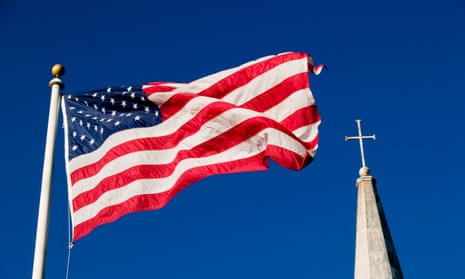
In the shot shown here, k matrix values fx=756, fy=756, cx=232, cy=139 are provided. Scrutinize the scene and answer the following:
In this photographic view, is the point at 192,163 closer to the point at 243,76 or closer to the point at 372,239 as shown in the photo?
the point at 243,76

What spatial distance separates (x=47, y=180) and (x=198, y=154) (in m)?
2.84

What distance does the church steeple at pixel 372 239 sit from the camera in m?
27.9

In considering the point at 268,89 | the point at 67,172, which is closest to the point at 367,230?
the point at 268,89

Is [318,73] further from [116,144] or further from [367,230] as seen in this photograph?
A: [367,230]

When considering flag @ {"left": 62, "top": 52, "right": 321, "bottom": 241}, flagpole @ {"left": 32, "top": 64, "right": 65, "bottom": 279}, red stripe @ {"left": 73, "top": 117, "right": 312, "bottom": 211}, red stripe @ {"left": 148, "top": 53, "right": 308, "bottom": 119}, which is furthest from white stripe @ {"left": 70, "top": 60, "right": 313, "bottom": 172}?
flagpole @ {"left": 32, "top": 64, "right": 65, "bottom": 279}

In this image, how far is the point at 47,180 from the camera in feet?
35.3

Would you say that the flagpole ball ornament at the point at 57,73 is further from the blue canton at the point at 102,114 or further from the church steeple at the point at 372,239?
the church steeple at the point at 372,239

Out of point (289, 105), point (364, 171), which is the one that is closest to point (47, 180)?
point (289, 105)

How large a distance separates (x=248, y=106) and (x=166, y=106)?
1.45 meters

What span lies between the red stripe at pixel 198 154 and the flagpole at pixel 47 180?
992mm

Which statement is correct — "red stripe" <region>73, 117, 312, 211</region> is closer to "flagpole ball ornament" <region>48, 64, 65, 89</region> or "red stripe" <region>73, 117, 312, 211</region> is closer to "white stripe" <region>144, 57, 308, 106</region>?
"white stripe" <region>144, 57, 308, 106</region>

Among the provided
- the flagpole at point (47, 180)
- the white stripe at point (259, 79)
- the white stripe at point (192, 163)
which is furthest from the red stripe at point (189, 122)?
the flagpole at point (47, 180)

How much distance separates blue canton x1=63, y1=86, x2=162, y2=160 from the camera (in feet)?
40.3

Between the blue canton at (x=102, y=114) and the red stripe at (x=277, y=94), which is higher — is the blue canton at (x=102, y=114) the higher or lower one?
the lower one
